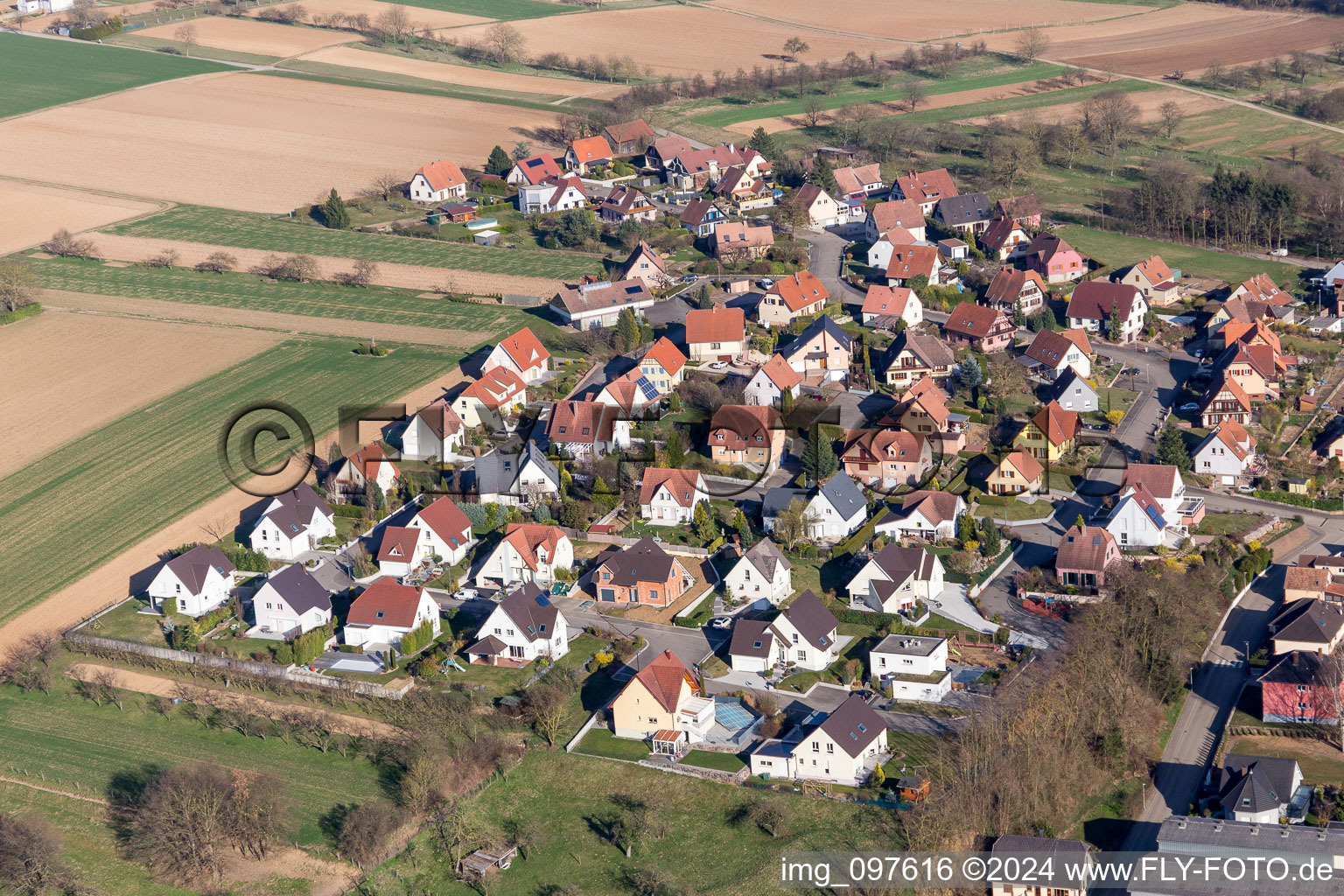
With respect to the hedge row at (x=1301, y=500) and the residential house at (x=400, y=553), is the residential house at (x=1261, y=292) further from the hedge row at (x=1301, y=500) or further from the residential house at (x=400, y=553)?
the residential house at (x=400, y=553)

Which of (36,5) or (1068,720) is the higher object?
(36,5)

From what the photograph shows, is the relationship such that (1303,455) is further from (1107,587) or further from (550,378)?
(550,378)

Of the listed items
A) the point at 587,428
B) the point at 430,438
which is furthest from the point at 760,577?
the point at 430,438

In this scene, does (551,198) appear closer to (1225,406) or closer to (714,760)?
(1225,406)

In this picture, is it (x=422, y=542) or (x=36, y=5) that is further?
(x=36, y=5)

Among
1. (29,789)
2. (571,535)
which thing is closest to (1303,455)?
(571,535)

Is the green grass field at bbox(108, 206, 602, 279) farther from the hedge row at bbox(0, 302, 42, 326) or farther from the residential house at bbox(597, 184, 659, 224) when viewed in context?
the hedge row at bbox(0, 302, 42, 326)

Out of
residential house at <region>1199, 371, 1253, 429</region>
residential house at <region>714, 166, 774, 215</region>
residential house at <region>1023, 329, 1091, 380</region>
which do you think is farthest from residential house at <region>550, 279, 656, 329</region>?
residential house at <region>1199, 371, 1253, 429</region>
